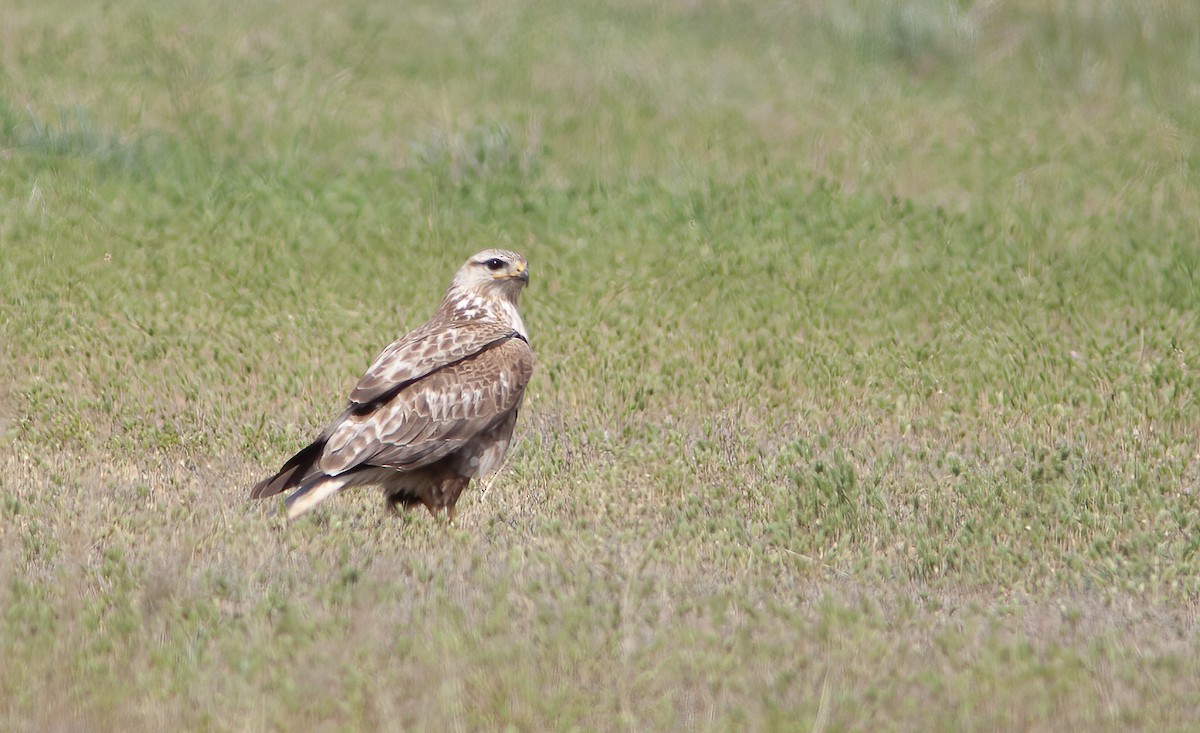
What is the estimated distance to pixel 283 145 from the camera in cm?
1396

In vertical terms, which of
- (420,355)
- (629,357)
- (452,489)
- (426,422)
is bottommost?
(629,357)

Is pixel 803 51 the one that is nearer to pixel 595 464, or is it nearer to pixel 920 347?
pixel 920 347

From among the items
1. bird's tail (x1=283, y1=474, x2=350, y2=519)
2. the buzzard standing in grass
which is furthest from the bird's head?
bird's tail (x1=283, y1=474, x2=350, y2=519)

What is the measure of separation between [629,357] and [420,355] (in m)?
2.69

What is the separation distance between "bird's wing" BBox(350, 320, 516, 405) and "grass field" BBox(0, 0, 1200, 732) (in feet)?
2.35

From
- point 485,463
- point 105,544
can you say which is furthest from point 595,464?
point 105,544

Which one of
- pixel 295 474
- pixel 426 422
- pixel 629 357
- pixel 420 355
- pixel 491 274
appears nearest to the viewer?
pixel 295 474

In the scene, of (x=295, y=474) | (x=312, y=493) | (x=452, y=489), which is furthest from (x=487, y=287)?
(x=312, y=493)

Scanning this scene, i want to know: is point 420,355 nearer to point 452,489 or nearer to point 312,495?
point 452,489

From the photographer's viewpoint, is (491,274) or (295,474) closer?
(295,474)

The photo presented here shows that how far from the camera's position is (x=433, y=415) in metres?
8.12

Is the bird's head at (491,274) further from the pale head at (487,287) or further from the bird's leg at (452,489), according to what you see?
the bird's leg at (452,489)

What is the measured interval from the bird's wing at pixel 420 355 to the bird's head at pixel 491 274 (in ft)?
1.16

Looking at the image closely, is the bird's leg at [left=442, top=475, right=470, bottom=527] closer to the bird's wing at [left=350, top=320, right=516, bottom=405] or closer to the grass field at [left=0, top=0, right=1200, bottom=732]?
the grass field at [left=0, top=0, right=1200, bottom=732]
